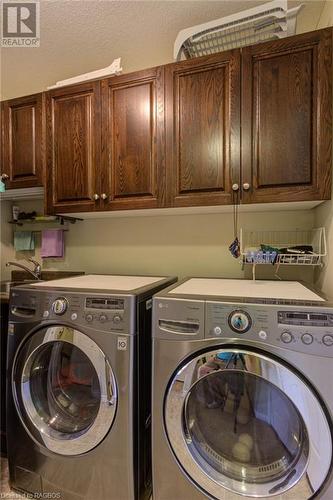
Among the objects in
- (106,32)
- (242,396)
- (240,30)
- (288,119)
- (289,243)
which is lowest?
(242,396)

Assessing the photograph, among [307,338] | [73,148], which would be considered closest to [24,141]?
[73,148]

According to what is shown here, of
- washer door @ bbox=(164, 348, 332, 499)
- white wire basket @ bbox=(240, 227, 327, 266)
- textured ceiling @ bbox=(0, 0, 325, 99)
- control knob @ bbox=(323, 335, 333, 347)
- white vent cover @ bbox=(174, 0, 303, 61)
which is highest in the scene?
textured ceiling @ bbox=(0, 0, 325, 99)

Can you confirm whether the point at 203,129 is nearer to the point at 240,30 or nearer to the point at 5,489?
the point at 240,30

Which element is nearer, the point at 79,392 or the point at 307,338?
the point at 307,338

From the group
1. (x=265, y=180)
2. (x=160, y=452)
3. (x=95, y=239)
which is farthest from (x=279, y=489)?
(x=95, y=239)

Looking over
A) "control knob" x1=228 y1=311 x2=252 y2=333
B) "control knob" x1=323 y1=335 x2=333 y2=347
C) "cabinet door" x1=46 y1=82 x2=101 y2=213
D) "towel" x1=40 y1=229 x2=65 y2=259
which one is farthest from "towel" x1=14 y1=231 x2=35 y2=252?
"control knob" x1=323 y1=335 x2=333 y2=347

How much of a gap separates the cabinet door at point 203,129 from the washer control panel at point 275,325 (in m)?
0.66

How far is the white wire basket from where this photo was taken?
1362 mm

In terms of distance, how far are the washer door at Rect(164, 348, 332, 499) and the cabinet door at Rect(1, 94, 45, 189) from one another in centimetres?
164

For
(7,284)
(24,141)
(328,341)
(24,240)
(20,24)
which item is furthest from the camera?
(24,240)

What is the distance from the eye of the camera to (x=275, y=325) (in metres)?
0.92

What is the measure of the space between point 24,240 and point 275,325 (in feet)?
6.98

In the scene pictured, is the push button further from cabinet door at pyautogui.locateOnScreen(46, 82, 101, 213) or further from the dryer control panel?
cabinet door at pyautogui.locateOnScreen(46, 82, 101, 213)

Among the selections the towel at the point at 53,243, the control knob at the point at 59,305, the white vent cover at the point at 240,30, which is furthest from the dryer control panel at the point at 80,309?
the white vent cover at the point at 240,30
